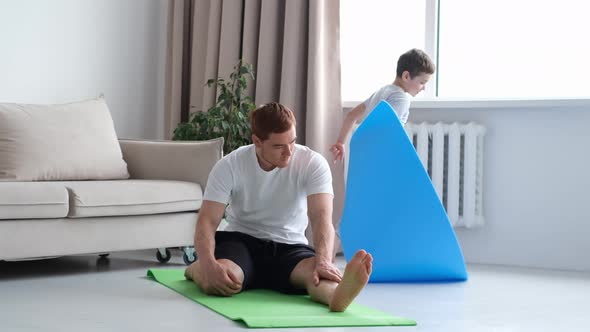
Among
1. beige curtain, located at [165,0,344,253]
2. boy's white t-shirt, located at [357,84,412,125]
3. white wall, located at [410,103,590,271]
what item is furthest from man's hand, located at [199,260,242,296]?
white wall, located at [410,103,590,271]

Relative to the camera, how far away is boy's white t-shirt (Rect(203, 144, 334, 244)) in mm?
2953

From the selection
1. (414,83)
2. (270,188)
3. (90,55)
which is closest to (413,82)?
(414,83)

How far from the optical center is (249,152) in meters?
3.03

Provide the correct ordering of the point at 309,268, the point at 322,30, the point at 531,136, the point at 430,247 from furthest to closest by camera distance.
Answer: the point at 322,30, the point at 531,136, the point at 430,247, the point at 309,268

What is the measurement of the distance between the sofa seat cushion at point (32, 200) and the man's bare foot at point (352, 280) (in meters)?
1.26

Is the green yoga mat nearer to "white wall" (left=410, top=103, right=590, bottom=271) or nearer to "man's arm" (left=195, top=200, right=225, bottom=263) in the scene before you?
"man's arm" (left=195, top=200, right=225, bottom=263)

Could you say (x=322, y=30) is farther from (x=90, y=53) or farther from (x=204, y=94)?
(x=90, y=53)

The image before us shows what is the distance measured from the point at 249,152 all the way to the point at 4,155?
1.26 meters

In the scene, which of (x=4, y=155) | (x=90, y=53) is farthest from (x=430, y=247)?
(x=90, y=53)

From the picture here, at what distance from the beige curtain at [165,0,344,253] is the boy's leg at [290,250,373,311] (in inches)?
66.5

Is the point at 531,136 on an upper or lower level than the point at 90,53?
lower

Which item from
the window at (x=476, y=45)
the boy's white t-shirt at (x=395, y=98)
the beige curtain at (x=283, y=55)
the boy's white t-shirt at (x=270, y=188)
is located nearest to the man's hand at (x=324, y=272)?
the boy's white t-shirt at (x=270, y=188)

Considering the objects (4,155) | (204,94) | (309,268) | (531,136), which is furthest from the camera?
(204,94)

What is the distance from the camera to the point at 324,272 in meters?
2.79
